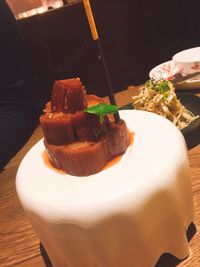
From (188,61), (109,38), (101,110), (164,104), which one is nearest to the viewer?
(101,110)

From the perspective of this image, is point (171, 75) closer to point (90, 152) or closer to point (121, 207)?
point (90, 152)

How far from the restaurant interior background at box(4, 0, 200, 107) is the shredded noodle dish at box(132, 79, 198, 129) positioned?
1339mm

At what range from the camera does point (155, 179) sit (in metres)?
0.85

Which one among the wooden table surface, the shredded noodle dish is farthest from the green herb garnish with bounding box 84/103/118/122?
the shredded noodle dish

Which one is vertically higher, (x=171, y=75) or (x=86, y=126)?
(x=86, y=126)

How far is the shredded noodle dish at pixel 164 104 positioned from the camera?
1.57 metres

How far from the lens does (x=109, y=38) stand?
3.09 m

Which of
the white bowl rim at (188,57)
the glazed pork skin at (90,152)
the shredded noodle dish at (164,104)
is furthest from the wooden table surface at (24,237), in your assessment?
the white bowl rim at (188,57)

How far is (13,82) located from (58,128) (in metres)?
1.82

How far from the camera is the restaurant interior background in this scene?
2.93 meters

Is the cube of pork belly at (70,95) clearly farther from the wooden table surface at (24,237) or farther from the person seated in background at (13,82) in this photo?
the person seated in background at (13,82)

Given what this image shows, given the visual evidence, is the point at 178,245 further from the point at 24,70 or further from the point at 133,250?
the point at 24,70

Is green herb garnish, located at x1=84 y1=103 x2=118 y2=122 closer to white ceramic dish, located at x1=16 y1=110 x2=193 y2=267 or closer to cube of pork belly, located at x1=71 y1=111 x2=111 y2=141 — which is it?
cube of pork belly, located at x1=71 y1=111 x2=111 y2=141

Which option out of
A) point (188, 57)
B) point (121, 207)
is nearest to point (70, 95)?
point (121, 207)
